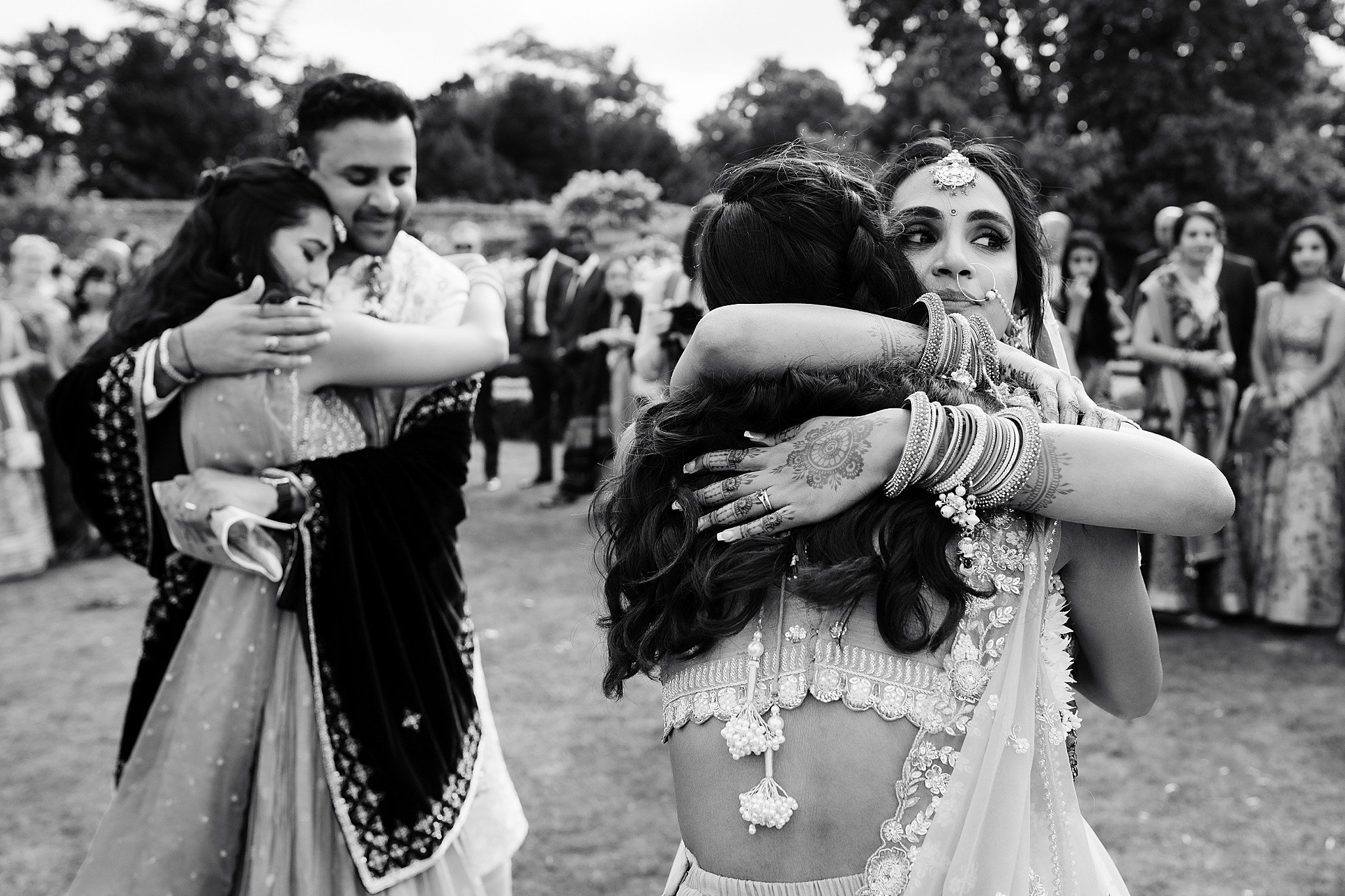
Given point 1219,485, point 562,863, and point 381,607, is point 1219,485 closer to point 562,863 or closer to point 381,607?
point 381,607

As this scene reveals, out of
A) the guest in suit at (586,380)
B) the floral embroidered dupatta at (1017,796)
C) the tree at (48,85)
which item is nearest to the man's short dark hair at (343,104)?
the floral embroidered dupatta at (1017,796)

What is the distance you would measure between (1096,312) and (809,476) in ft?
→ 17.6

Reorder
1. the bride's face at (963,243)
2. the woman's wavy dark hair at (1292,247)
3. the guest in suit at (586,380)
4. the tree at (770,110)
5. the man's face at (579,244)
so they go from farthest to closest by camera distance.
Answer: the tree at (770,110) → the man's face at (579,244) → the guest in suit at (586,380) → the woman's wavy dark hair at (1292,247) → the bride's face at (963,243)

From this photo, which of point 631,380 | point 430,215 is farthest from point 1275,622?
point 430,215

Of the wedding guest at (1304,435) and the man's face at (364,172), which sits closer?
the man's face at (364,172)

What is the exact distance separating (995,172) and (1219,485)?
24.8 inches

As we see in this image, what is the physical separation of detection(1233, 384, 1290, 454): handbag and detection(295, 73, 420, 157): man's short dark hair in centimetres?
493

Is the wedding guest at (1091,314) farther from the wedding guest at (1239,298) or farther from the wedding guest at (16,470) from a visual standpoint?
the wedding guest at (16,470)

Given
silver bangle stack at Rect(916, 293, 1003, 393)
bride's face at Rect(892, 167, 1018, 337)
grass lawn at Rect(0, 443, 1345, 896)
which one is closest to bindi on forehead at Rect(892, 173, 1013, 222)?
bride's face at Rect(892, 167, 1018, 337)

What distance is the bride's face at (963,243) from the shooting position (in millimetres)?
1574

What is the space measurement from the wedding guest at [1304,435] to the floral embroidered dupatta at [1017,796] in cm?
505

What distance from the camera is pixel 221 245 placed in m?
2.29

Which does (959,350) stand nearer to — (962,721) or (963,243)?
(963,243)

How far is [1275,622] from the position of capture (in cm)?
565
